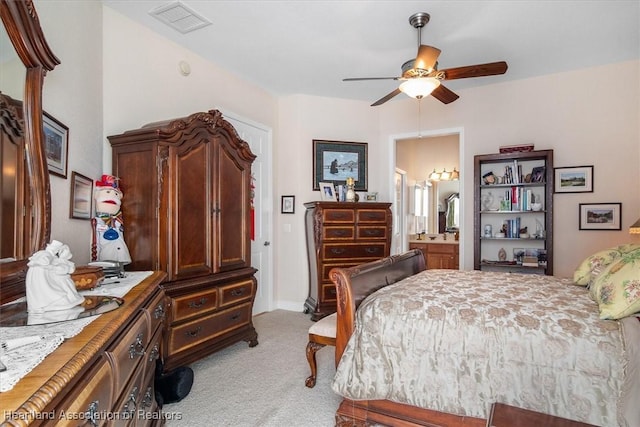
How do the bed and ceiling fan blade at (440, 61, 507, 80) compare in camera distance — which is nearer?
the bed

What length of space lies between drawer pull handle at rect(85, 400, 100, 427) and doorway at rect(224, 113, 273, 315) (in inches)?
134

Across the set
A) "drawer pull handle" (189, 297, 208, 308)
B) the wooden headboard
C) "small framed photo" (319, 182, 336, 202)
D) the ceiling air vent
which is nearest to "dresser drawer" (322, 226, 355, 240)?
"small framed photo" (319, 182, 336, 202)

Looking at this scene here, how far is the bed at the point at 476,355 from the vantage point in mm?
1506

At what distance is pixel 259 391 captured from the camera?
242cm

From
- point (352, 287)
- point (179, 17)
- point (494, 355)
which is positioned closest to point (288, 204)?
point (179, 17)

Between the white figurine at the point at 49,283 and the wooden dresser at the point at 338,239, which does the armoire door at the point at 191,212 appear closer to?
the white figurine at the point at 49,283

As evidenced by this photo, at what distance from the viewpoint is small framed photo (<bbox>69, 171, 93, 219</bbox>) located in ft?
7.20

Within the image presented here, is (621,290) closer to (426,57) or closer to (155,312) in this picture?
(426,57)

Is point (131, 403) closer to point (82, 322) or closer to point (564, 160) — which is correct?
point (82, 322)

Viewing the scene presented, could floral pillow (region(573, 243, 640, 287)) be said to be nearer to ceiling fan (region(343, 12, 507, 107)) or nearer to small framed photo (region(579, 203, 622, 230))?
ceiling fan (region(343, 12, 507, 107))

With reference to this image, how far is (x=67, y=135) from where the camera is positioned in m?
2.12

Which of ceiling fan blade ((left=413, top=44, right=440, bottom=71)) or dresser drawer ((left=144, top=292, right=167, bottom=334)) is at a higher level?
ceiling fan blade ((left=413, top=44, right=440, bottom=71))

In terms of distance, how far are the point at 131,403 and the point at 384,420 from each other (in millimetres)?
1296

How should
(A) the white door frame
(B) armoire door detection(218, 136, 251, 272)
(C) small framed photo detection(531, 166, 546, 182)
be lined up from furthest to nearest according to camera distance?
1. (A) the white door frame
2. (C) small framed photo detection(531, 166, 546, 182)
3. (B) armoire door detection(218, 136, 251, 272)
